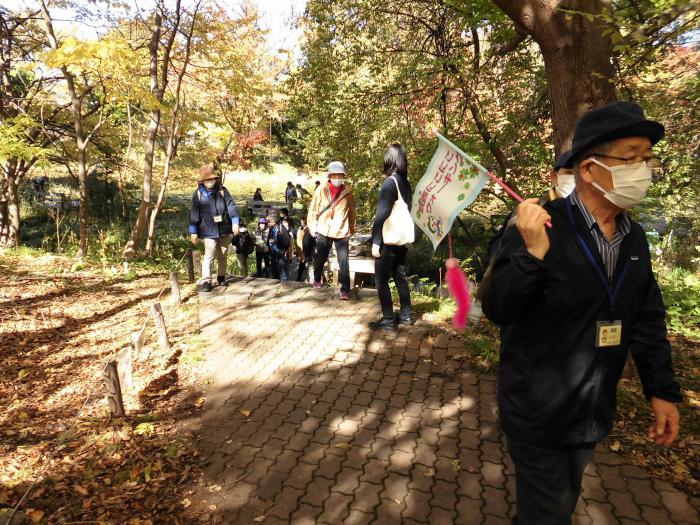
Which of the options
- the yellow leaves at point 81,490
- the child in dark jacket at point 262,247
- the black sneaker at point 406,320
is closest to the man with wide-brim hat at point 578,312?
the yellow leaves at point 81,490

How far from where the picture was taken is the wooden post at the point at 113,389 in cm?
365

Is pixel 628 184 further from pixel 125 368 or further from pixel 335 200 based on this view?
pixel 335 200

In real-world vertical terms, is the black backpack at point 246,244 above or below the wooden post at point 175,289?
above

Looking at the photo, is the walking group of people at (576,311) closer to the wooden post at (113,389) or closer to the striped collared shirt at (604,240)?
the striped collared shirt at (604,240)

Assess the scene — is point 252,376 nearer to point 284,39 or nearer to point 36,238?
point 36,238

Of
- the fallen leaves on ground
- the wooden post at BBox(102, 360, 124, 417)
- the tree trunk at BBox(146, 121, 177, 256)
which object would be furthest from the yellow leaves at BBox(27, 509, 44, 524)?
the tree trunk at BBox(146, 121, 177, 256)

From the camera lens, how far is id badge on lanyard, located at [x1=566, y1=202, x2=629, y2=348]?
1637 mm

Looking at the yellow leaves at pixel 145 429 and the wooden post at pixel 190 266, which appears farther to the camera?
the wooden post at pixel 190 266

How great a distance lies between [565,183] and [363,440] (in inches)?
97.6

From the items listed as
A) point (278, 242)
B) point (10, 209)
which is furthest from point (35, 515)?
point (10, 209)

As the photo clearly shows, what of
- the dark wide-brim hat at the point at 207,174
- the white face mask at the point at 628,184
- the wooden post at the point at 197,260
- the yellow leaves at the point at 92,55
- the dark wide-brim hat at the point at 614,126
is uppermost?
the yellow leaves at the point at 92,55

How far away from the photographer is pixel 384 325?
5.39 m

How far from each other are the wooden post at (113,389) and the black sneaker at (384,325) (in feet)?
9.42

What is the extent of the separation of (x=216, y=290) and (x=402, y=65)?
20.3 ft
